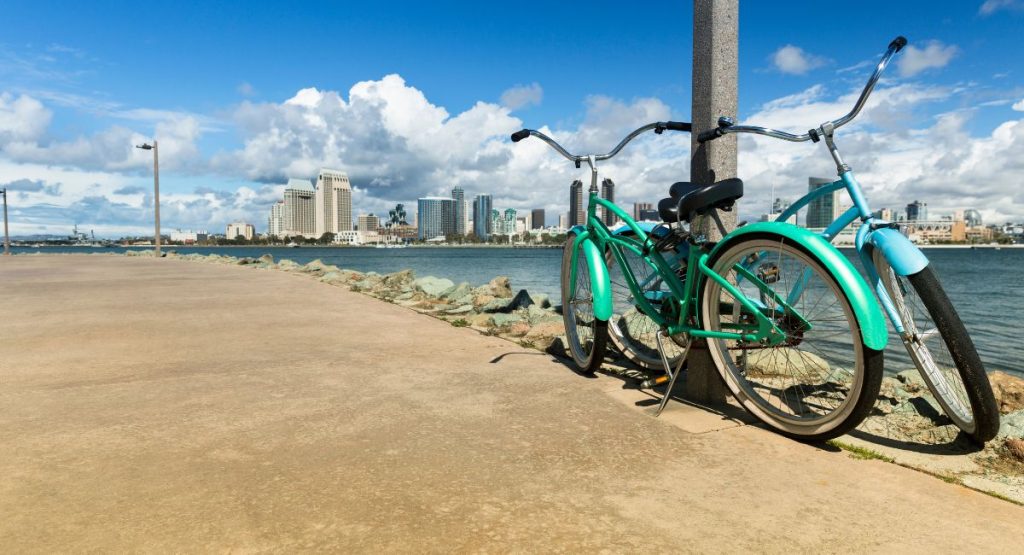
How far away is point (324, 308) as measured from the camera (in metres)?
8.33

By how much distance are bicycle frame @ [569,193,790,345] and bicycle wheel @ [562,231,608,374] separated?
2.5 inches

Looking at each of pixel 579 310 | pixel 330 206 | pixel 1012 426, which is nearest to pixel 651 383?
pixel 579 310

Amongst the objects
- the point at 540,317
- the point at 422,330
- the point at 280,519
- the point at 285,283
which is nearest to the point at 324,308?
the point at 422,330

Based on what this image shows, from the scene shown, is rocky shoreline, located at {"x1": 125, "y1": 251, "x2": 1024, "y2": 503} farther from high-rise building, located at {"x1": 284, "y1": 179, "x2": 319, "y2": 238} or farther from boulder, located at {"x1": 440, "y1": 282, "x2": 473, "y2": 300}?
high-rise building, located at {"x1": 284, "y1": 179, "x2": 319, "y2": 238}

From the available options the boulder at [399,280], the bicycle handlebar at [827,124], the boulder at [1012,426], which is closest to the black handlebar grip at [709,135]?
the bicycle handlebar at [827,124]

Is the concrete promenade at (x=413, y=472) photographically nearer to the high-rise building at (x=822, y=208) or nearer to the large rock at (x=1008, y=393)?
the high-rise building at (x=822, y=208)

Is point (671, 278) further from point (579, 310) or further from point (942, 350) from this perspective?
point (942, 350)

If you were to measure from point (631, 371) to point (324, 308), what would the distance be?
204 inches

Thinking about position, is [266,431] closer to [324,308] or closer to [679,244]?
[679,244]

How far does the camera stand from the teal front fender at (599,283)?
4.10 meters

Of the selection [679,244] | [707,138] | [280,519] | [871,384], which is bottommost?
[280,519]

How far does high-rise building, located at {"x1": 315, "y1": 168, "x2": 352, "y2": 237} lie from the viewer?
624 ft

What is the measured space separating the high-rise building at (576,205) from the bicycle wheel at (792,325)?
155 centimetres

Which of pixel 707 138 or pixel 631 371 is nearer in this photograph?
pixel 707 138
